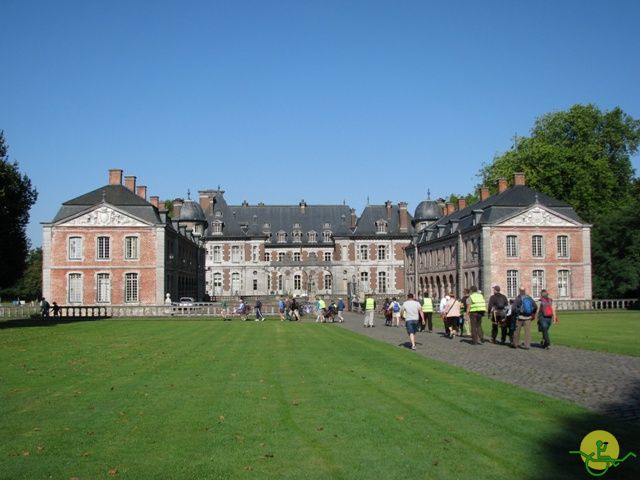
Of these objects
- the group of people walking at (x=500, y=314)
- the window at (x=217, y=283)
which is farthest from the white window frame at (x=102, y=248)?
the group of people walking at (x=500, y=314)

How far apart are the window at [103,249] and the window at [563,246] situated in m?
31.7

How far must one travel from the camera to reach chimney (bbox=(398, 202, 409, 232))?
6831cm

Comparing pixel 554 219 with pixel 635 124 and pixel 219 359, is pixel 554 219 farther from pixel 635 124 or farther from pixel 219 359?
pixel 219 359

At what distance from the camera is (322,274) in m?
67.6

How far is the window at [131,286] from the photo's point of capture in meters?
45.2

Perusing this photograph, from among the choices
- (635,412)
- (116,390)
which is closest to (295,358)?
(116,390)

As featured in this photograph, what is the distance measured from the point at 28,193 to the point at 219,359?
24.4 m

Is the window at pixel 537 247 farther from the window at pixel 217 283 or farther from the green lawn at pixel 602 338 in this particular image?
the window at pixel 217 283

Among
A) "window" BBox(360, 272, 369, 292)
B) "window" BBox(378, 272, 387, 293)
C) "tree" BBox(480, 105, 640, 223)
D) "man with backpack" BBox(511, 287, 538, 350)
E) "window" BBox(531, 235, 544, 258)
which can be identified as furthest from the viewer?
"window" BBox(378, 272, 387, 293)

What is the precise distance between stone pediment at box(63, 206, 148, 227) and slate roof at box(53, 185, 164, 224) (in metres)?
0.39

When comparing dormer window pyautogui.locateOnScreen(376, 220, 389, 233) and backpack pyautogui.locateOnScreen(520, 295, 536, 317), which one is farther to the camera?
dormer window pyautogui.locateOnScreen(376, 220, 389, 233)

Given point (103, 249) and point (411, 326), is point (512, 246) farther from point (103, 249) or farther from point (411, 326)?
point (411, 326)

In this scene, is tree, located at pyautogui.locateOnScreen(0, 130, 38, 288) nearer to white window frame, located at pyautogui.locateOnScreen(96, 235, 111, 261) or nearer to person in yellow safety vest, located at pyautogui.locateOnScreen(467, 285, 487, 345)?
white window frame, located at pyautogui.locateOnScreen(96, 235, 111, 261)

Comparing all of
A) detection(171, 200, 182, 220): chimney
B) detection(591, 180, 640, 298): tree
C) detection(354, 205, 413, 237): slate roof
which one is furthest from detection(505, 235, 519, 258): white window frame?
detection(171, 200, 182, 220): chimney
